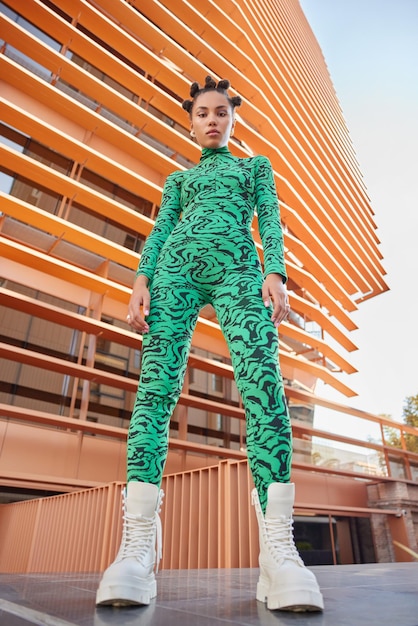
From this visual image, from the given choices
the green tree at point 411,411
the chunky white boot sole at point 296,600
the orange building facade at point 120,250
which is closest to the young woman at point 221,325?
the chunky white boot sole at point 296,600

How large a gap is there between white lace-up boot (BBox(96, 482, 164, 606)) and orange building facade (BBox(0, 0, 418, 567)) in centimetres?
251

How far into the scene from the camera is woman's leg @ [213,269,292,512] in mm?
1166

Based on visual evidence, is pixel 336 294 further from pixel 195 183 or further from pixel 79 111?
pixel 195 183

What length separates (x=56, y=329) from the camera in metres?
8.84

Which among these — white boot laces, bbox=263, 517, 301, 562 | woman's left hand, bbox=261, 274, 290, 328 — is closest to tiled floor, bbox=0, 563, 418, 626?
white boot laces, bbox=263, 517, 301, 562

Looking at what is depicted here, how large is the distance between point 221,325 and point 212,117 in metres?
0.94

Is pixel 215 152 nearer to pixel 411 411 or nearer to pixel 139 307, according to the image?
pixel 139 307

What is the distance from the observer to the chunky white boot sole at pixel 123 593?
3.19ft

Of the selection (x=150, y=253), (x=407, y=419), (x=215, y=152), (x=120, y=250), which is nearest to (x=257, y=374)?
(x=150, y=253)

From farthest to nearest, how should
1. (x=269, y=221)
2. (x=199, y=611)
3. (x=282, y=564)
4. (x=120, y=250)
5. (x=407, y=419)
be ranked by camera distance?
(x=407, y=419) < (x=120, y=250) < (x=269, y=221) < (x=282, y=564) < (x=199, y=611)

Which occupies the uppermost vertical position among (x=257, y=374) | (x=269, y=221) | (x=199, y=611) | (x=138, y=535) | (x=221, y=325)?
(x=269, y=221)

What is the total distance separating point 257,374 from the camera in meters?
1.26

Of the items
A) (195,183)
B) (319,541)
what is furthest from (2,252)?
(319,541)

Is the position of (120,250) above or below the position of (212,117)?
above
